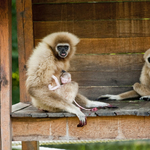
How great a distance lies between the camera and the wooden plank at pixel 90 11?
5.67 meters

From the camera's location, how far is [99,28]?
18.7 feet

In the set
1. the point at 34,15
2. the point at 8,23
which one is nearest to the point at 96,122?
the point at 8,23

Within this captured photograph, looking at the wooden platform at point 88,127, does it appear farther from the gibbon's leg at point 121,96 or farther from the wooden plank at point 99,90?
the wooden plank at point 99,90

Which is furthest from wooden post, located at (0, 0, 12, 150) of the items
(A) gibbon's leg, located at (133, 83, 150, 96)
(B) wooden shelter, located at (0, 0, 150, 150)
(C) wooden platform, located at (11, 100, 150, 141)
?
(A) gibbon's leg, located at (133, 83, 150, 96)

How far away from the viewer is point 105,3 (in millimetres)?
5672

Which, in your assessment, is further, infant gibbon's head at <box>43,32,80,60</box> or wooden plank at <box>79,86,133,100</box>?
wooden plank at <box>79,86,133,100</box>

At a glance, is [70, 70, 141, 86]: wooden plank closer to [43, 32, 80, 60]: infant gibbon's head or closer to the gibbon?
[43, 32, 80, 60]: infant gibbon's head

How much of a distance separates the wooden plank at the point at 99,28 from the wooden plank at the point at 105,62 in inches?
17.7

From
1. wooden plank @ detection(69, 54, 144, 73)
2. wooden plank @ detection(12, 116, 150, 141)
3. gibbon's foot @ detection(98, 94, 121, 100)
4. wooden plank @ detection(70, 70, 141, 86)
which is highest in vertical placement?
wooden plank @ detection(69, 54, 144, 73)

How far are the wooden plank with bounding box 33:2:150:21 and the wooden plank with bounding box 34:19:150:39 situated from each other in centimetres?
10

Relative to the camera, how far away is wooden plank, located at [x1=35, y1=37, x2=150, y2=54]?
18.7ft

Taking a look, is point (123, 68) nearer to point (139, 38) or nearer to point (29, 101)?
point (139, 38)

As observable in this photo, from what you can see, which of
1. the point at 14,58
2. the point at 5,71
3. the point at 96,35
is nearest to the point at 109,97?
the point at 96,35

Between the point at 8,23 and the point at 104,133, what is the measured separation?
219 cm
